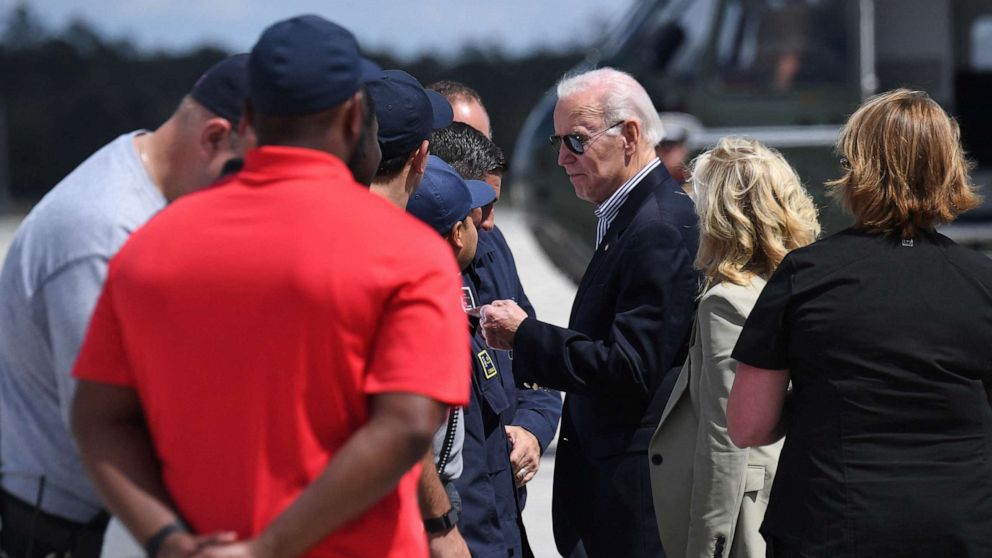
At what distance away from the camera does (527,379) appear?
3.24 m

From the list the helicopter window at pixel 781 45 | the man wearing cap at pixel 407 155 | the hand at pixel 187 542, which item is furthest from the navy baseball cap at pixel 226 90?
the helicopter window at pixel 781 45

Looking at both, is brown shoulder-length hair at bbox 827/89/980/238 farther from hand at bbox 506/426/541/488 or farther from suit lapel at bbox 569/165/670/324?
hand at bbox 506/426/541/488

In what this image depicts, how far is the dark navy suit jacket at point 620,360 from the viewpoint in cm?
315

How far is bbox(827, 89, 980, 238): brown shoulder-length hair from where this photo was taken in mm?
2504

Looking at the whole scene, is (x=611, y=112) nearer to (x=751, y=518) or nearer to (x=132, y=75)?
(x=751, y=518)

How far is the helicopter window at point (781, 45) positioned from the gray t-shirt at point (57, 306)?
7.62 meters

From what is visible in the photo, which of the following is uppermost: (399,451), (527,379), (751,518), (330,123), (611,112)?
(330,123)

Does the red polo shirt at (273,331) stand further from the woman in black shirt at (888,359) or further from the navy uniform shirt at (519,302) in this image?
the navy uniform shirt at (519,302)

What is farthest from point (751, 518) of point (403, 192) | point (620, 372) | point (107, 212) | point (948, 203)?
point (107, 212)

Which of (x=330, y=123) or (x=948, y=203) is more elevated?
(x=330, y=123)

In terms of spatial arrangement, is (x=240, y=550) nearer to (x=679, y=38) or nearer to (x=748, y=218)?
(x=748, y=218)

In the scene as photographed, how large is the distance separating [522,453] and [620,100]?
1.00 metres

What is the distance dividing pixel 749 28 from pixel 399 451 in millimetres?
8132

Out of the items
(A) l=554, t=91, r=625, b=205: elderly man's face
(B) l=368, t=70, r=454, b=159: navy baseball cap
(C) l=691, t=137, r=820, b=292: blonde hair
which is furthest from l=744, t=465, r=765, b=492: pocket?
(B) l=368, t=70, r=454, b=159: navy baseball cap
